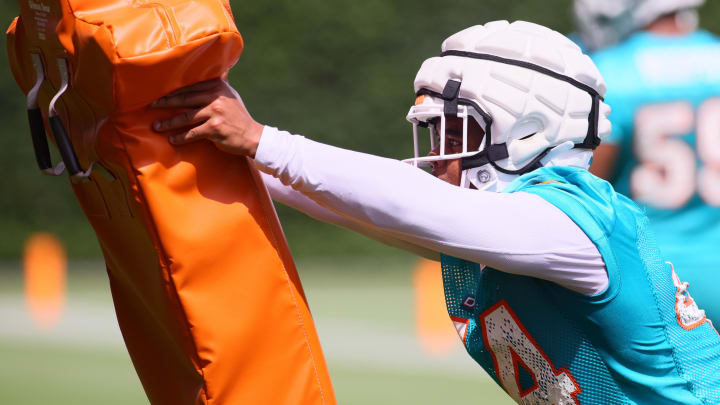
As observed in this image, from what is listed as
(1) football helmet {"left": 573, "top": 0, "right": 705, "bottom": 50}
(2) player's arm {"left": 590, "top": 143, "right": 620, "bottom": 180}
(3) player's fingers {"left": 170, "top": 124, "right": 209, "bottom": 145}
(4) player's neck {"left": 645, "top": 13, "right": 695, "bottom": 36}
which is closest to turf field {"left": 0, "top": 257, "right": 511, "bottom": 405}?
(2) player's arm {"left": 590, "top": 143, "right": 620, "bottom": 180}

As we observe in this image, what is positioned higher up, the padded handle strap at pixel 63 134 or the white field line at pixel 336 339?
the padded handle strap at pixel 63 134

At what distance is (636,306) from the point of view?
6.47 ft

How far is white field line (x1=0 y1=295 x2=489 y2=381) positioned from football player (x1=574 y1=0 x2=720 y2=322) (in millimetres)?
2794

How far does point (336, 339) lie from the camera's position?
22.6 feet

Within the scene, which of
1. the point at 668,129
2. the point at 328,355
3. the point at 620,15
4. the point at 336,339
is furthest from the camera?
the point at 336,339

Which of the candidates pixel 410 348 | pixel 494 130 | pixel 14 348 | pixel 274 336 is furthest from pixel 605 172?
pixel 14 348

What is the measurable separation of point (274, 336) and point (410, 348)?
4.82 metres

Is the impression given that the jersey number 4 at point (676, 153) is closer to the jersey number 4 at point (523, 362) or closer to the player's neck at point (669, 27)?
the player's neck at point (669, 27)

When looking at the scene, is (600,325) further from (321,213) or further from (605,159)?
(605,159)

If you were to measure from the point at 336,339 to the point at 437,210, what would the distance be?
514cm

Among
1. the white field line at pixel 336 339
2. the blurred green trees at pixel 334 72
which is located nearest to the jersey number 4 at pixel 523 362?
the white field line at pixel 336 339

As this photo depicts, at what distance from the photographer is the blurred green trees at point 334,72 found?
10.5 metres

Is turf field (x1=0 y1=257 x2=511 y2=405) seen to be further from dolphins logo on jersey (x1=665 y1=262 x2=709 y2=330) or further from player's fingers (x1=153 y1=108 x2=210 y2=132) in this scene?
player's fingers (x1=153 y1=108 x2=210 y2=132)

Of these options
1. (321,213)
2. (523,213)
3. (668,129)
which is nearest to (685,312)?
(523,213)
